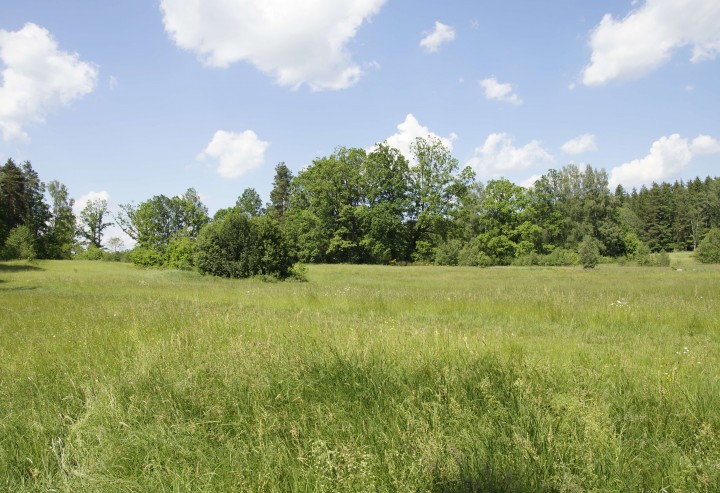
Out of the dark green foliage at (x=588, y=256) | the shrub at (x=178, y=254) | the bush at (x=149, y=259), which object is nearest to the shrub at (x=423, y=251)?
the dark green foliage at (x=588, y=256)

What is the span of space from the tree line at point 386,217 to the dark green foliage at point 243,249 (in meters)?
12.3

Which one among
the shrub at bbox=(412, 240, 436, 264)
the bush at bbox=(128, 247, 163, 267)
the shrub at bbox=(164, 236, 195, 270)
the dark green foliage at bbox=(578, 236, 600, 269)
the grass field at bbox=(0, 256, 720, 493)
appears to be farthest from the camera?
the shrub at bbox=(412, 240, 436, 264)

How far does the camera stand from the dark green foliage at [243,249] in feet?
91.2

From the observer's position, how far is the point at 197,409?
12.3ft

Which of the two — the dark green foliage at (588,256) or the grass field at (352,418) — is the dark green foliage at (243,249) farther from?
the dark green foliage at (588,256)

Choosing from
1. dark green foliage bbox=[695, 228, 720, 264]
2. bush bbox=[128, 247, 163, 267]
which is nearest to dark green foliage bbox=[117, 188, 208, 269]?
bush bbox=[128, 247, 163, 267]

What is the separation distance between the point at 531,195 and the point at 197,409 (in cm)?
7515

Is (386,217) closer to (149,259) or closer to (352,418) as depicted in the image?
(149,259)

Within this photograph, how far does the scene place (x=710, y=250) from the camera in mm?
51000

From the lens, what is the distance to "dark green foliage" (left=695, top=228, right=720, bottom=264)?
50.3 m

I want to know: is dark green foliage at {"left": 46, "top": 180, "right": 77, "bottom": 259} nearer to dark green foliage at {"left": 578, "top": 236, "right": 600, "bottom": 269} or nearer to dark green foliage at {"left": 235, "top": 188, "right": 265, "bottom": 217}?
dark green foliage at {"left": 235, "top": 188, "right": 265, "bottom": 217}

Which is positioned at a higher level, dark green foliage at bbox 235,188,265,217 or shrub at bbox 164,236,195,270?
dark green foliage at bbox 235,188,265,217

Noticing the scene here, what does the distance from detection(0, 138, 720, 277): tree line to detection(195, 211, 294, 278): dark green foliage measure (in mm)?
12260

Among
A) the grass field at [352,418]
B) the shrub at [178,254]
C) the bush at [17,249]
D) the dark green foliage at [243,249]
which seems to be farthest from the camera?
the bush at [17,249]
